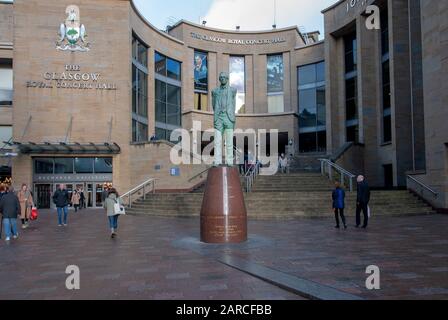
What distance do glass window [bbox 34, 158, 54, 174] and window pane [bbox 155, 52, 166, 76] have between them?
507 inches

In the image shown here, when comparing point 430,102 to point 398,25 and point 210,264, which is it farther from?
point 210,264

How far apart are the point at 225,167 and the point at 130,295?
546 cm

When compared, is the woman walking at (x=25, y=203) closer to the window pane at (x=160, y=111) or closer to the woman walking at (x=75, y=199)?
the woman walking at (x=75, y=199)

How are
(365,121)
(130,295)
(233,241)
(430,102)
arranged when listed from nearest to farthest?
(130,295)
(233,241)
(430,102)
(365,121)

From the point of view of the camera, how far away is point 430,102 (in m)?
19.5

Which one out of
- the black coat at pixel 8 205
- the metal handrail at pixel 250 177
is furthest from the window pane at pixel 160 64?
the black coat at pixel 8 205

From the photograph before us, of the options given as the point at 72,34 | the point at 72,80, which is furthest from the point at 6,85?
the point at 72,34

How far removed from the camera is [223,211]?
10.2m

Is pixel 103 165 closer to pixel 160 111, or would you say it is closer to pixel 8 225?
pixel 160 111

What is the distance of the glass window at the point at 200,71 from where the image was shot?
1581 inches

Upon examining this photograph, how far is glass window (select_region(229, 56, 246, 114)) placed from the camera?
41.8 metres

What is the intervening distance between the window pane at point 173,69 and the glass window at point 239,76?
5.88 m

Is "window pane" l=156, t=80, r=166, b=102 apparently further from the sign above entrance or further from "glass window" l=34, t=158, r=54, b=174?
"glass window" l=34, t=158, r=54, b=174
